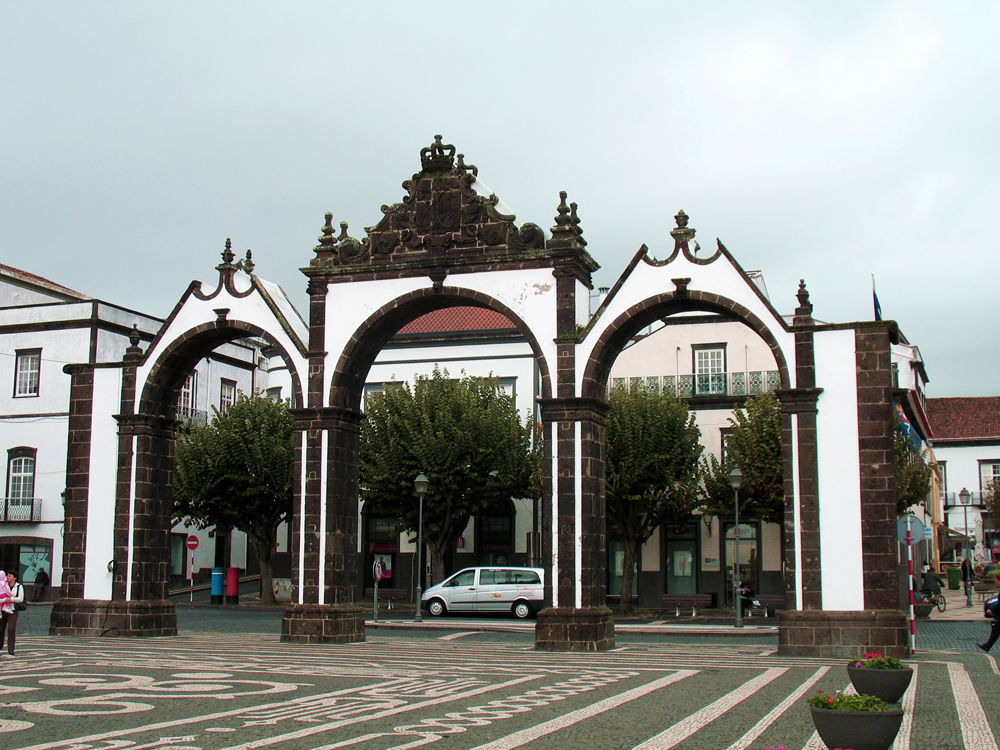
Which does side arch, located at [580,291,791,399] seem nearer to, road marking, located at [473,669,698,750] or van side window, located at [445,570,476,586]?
road marking, located at [473,669,698,750]

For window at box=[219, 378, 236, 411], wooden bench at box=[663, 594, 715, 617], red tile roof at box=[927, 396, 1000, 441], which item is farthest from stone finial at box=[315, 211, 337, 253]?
red tile roof at box=[927, 396, 1000, 441]

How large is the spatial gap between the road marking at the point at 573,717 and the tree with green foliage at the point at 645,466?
67.2 ft

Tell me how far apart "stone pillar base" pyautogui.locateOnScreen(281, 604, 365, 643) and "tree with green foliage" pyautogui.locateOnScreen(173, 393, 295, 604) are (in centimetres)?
1624

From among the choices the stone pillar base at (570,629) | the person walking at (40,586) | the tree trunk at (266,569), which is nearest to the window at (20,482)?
the person walking at (40,586)

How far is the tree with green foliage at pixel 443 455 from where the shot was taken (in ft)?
119

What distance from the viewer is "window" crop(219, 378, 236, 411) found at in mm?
47506

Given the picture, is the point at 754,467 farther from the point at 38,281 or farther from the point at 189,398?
the point at 38,281

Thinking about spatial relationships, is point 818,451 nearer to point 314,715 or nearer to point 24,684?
point 314,715

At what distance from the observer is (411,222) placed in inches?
850

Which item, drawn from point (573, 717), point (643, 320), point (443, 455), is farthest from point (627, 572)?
point (573, 717)

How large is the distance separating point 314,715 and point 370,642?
10.9 m

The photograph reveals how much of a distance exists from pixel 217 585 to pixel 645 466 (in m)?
14.9

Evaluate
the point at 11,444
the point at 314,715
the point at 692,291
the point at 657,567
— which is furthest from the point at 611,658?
the point at 11,444

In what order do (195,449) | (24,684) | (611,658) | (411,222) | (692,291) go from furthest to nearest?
(195,449), (411,222), (692,291), (611,658), (24,684)
